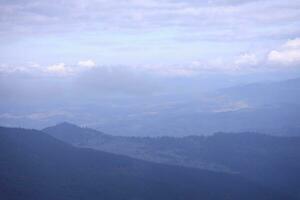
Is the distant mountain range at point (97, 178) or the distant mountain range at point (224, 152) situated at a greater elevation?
the distant mountain range at point (224, 152)

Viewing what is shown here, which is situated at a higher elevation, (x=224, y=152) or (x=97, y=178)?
(x=224, y=152)

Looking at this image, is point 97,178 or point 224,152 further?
point 224,152

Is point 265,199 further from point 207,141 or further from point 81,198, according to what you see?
point 207,141

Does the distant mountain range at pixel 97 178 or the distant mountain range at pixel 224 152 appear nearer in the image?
the distant mountain range at pixel 97 178

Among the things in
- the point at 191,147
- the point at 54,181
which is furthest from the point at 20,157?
the point at 191,147
